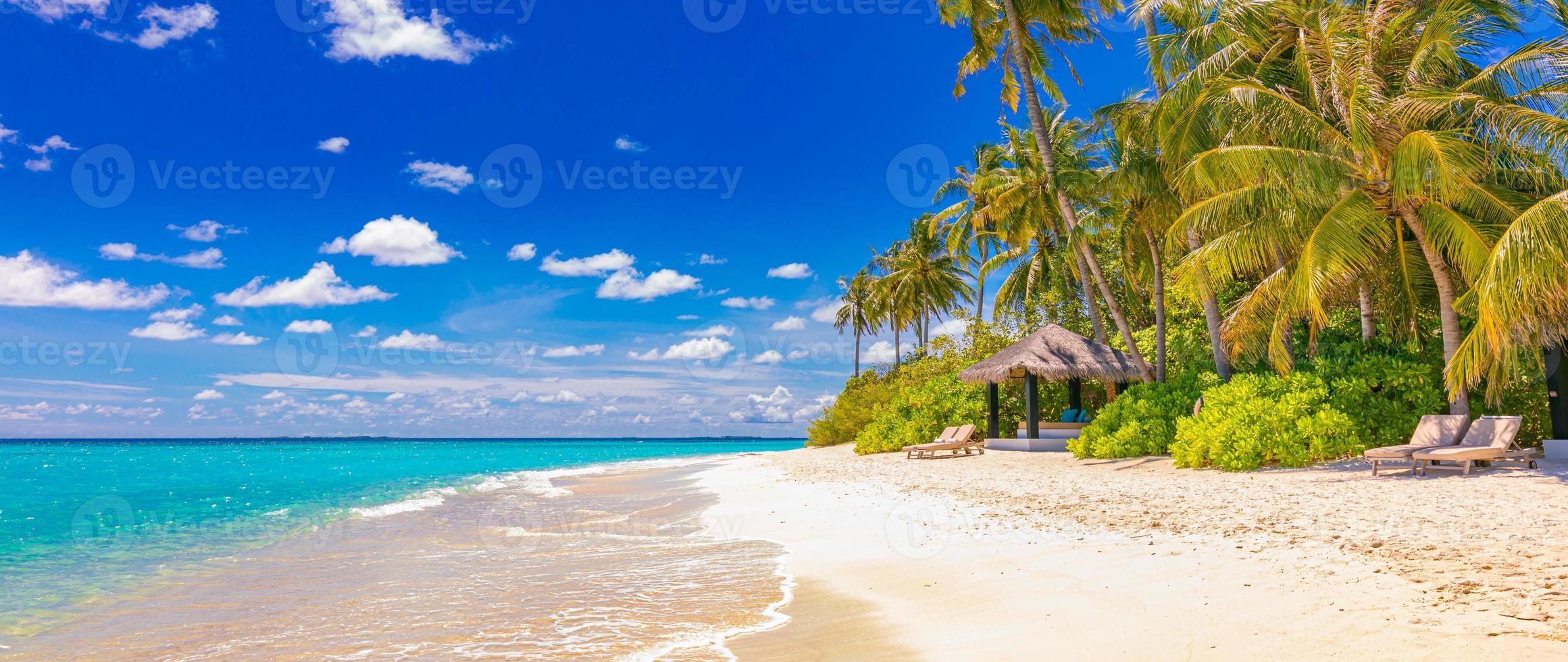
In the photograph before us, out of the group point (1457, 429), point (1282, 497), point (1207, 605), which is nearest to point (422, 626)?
point (1207, 605)

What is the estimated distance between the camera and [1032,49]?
18.5 meters

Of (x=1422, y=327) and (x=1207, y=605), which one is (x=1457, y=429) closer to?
(x=1422, y=327)

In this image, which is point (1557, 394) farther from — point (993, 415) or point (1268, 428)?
point (993, 415)

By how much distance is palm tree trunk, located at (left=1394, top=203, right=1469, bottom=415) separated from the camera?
10.8m

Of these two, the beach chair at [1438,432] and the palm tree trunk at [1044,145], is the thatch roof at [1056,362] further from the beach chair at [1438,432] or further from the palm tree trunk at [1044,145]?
the beach chair at [1438,432]

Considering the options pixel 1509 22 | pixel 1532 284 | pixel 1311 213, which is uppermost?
pixel 1509 22

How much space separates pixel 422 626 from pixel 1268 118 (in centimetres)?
1334

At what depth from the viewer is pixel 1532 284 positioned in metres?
8.40

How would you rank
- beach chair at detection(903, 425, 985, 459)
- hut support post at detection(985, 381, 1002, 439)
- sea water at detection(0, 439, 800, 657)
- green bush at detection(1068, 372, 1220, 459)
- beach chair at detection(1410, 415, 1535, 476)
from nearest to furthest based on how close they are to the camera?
sea water at detection(0, 439, 800, 657)
beach chair at detection(1410, 415, 1535, 476)
green bush at detection(1068, 372, 1220, 459)
beach chair at detection(903, 425, 985, 459)
hut support post at detection(985, 381, 1002, 439)

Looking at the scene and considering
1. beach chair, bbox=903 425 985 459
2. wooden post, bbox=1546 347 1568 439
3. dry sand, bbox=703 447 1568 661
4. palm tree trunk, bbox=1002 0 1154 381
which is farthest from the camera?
beach chair, bbox=903 425 985 459

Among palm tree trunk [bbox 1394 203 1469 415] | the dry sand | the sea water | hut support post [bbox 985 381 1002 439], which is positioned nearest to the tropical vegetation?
palm tree trunk [bbox 1394 203 1469 415]

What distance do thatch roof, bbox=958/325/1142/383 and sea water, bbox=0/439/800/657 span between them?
7.46m

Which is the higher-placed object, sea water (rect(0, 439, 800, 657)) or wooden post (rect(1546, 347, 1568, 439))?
wooden post (rect(1546, 347, 1568, 439))

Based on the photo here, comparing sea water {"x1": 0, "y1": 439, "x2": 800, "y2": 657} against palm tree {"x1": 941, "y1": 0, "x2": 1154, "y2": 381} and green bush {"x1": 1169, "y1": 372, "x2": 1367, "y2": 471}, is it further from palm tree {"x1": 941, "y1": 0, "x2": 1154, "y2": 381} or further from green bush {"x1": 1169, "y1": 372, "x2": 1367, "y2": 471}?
palm tree {"x1": 941, "y1": 0, "x2": 1154, "y2": 381}
